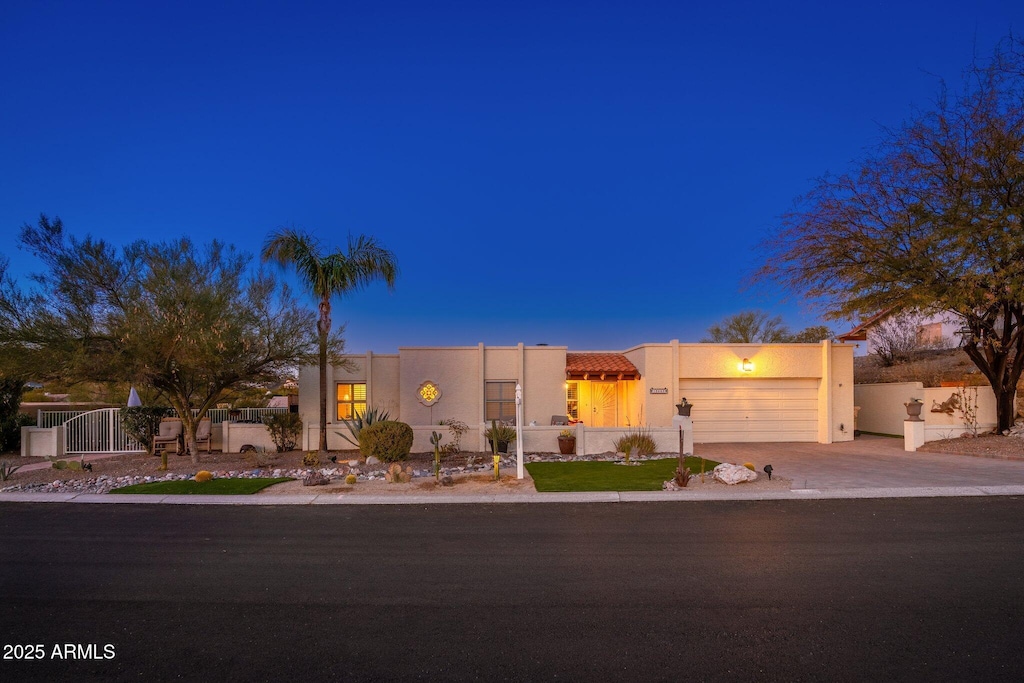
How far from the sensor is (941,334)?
36594 mm

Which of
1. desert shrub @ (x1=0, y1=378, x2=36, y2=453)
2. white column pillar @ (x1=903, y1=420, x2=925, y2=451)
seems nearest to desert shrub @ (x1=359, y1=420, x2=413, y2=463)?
desert shrub @ (x1=0, y1=378, x2=36, y2=453)

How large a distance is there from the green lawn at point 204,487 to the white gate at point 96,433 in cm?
730

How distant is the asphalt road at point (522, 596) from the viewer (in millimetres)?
4398

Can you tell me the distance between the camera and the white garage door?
19938 millimetres

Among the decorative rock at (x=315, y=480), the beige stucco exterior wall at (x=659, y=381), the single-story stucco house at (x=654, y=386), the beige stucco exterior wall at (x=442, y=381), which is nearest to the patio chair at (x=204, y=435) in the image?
the single-story stucco house at (x=654, y=386)

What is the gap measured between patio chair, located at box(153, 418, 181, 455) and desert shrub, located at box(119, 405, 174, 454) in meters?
0.29

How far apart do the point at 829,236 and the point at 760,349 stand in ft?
13.7

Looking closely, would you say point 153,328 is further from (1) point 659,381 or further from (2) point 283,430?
(1) point 659,381

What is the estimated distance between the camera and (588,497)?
35.9 feet

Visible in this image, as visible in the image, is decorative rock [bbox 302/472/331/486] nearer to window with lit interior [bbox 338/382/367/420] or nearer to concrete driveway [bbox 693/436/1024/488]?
window with lit interior [bbox 338/382/367/420]

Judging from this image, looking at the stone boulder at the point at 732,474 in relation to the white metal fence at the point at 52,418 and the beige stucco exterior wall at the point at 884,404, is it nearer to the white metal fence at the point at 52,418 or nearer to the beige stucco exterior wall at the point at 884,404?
the beige stucco exterior wall at the point at 884,404

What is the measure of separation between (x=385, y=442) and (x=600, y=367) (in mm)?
8546

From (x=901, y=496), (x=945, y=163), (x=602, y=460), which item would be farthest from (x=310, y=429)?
(x=945, y=163)

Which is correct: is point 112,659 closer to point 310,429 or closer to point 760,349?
point 310,429
